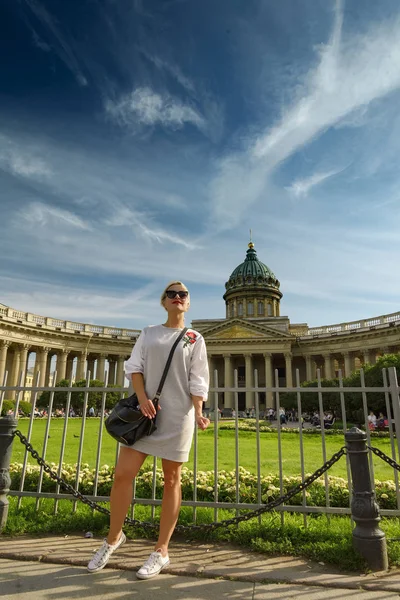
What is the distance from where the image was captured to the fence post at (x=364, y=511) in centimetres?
388

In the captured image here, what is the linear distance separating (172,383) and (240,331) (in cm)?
5172

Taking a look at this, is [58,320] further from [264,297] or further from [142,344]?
[142,344]

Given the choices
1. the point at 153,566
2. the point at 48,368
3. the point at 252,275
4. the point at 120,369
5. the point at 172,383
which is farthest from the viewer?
the point at 252,275

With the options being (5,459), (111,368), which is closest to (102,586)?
(5,459)

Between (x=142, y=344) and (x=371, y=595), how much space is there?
3.01 meters

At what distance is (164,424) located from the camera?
12.5 feet

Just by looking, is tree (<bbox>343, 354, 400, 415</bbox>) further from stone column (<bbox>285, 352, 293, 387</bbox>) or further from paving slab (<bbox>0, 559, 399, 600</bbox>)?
paving slab (<bbox>0, 559, 399, 600</bbox>)

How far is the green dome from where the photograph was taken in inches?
2876

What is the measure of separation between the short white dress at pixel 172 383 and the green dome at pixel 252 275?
68752 mm

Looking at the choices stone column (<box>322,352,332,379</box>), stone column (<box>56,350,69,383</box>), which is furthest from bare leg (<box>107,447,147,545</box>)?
stone column (<box>322,352,332,379</box>)

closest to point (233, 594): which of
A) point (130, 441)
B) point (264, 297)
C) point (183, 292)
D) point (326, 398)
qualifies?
point (130, 441)

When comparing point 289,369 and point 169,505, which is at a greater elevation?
point 289,369

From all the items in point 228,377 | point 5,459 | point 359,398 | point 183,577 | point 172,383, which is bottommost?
point 183,577

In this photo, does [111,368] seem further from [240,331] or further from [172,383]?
[172,383]
